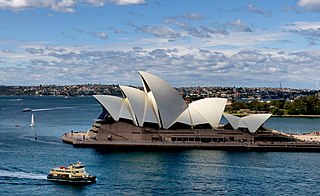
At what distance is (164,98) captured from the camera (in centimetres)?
6028

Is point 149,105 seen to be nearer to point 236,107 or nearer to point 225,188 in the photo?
point 225,188

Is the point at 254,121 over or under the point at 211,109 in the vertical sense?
under

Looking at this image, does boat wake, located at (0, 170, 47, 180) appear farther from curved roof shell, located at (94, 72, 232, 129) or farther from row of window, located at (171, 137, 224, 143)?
row of window, located at (171, 137, 224, 143)

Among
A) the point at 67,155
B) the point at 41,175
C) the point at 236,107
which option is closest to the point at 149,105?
the point at 67,155

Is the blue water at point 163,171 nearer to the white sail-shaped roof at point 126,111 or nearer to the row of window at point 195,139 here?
the row of window at point 195,139

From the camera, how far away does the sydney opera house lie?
58250 mm

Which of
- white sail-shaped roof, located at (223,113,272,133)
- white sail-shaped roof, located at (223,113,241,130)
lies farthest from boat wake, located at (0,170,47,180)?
white sail-shaped roof, located at (223,113,272,133)

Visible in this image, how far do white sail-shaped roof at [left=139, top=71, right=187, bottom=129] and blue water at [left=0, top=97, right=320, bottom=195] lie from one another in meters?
6.74

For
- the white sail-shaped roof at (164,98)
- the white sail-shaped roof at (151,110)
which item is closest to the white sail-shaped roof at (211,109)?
the white sail-shaped roof at (164,98)

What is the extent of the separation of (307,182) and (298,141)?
19.2 m

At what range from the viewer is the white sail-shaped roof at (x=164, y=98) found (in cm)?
5978

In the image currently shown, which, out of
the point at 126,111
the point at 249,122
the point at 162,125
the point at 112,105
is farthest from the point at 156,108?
the point at 249,122

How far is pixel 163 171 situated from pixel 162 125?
676 inches

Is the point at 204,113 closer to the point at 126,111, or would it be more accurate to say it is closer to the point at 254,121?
the point at 254,121
